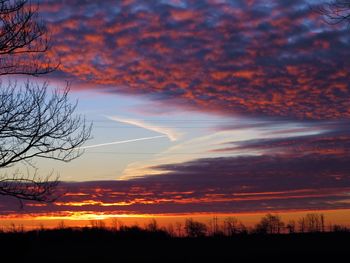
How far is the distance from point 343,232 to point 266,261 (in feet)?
75.4

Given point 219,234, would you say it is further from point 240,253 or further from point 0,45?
point 0,45

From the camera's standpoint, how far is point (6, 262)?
19.7m

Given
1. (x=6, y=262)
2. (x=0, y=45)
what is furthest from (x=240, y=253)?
(x=0, y=45)

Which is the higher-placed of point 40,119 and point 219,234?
point 40,119

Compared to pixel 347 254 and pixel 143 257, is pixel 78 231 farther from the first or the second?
pixel 347 254

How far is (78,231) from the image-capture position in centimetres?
4712

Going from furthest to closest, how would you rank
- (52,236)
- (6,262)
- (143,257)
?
(52,236) → (143,257) → (6,262)

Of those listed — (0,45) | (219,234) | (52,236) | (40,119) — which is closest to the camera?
(0,45)

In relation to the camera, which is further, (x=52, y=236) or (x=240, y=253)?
(x=52, y=236)

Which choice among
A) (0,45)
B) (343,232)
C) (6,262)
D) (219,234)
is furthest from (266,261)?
(343,232)

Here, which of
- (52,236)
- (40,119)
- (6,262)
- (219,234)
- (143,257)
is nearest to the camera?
(40,119)

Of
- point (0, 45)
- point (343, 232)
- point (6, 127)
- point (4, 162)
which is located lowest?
point (343, 232)

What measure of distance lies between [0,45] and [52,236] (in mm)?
33067

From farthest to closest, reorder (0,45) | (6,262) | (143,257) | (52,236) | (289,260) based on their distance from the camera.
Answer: (52,236) → (143,257) → (289,260) → (6,262) → (0,45)
